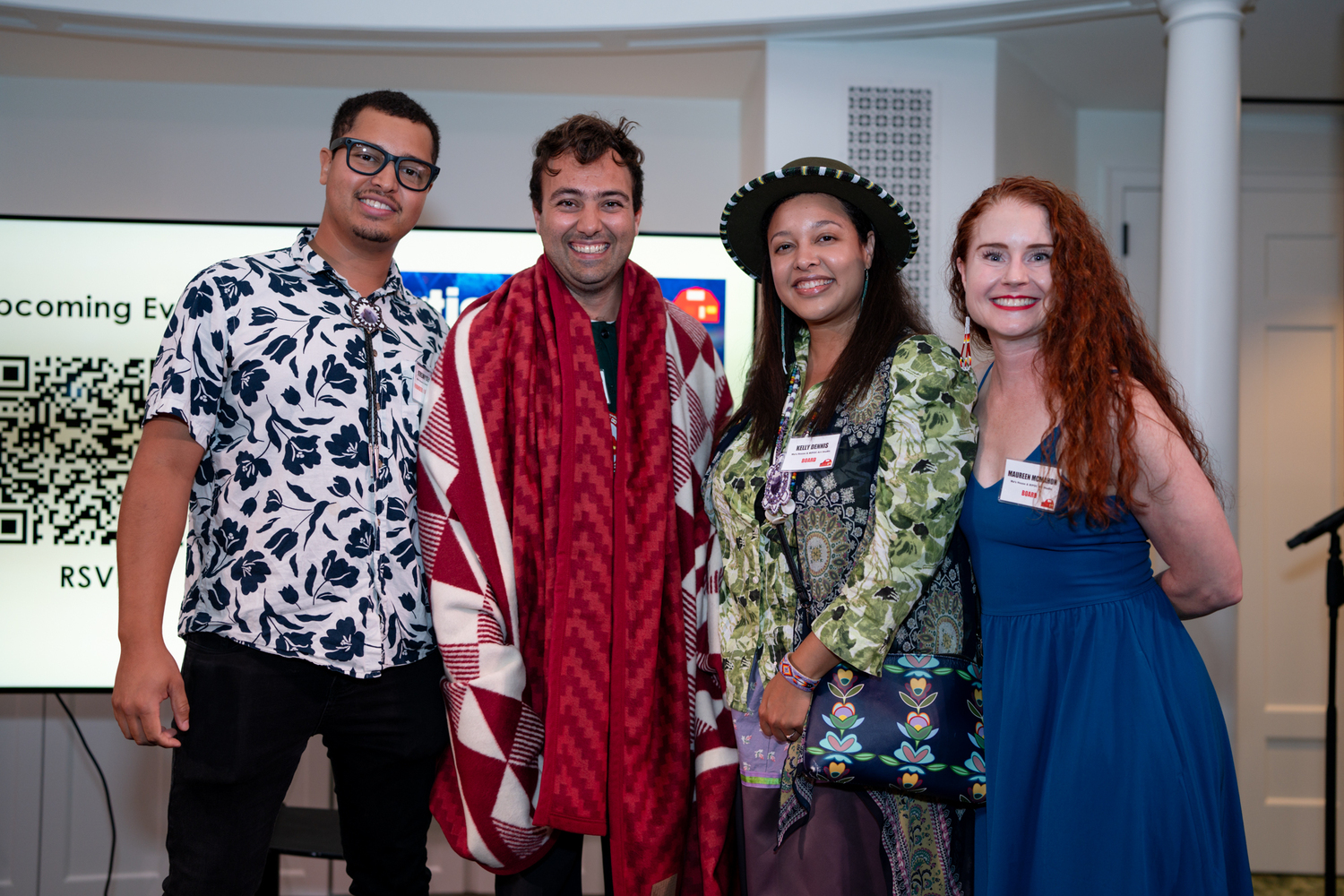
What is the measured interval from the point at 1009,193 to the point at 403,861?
1680 mm

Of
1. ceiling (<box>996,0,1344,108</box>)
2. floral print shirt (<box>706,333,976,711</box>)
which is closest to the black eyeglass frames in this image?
floral print shirt (<box>706,333,976,711</box>)

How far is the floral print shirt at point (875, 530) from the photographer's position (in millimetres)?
1415

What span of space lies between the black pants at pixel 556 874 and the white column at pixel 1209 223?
1.94m

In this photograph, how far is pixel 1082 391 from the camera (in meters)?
1.39

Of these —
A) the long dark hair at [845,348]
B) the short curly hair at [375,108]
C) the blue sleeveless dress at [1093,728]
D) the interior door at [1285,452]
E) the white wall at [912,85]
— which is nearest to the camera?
the blue sleeveless dress at [1093,728]

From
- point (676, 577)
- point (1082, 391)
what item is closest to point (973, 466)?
point (1082, 391)

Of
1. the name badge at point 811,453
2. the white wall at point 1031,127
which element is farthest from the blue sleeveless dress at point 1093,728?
the white wall at point 1031,127

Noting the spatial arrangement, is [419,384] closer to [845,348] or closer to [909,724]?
[845,348]

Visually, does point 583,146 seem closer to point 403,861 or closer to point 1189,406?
point 403,861

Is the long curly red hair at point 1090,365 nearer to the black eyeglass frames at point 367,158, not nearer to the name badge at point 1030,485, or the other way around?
the name badge at point 1030,485

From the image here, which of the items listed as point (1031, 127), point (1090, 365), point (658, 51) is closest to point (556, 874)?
point (1090, 365)

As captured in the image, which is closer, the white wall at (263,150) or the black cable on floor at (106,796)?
the black cable on floor at (106,796)

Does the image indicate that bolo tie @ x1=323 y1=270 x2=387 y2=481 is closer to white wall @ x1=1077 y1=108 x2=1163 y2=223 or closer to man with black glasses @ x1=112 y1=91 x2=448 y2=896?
man with black glasses @ x1=112 y1=91 x2=448 y2=896

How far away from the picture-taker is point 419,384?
5.84 feet
